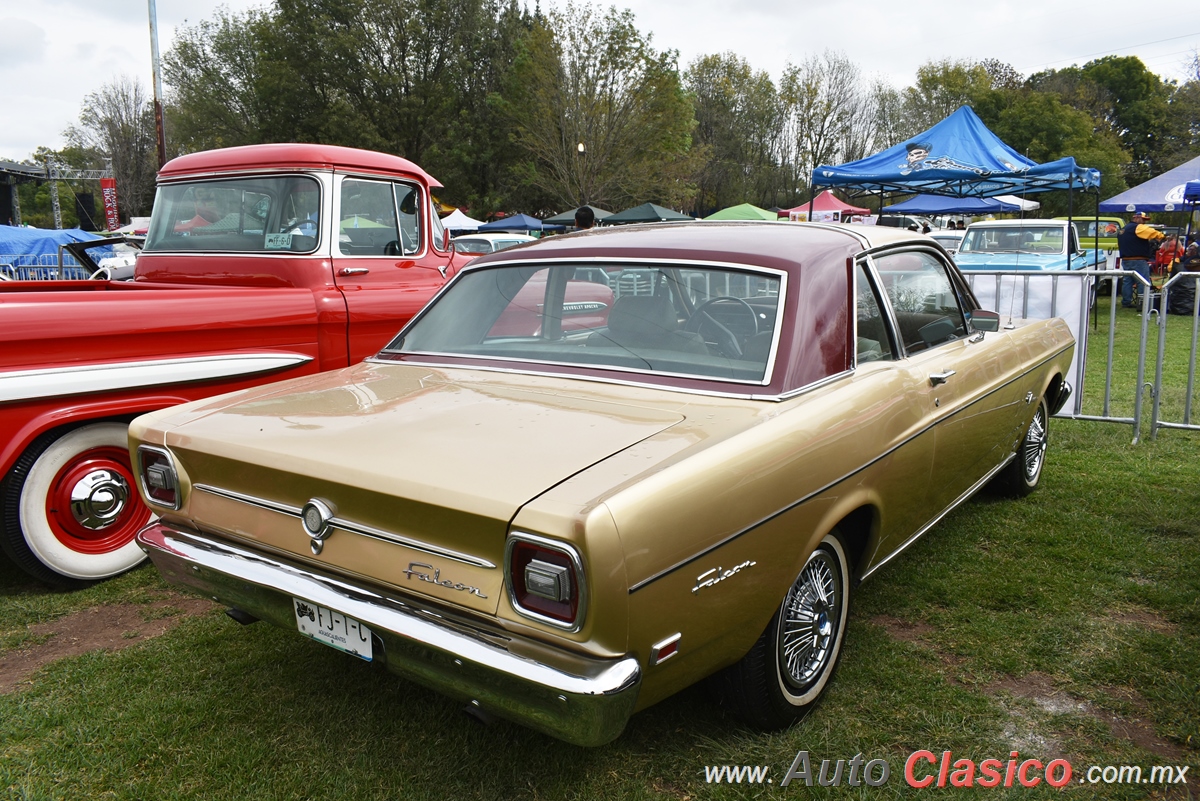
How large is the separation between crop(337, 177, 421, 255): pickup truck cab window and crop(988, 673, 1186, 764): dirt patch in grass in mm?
4167

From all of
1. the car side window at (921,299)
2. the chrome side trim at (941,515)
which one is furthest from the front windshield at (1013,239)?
the car side window at (921,299)

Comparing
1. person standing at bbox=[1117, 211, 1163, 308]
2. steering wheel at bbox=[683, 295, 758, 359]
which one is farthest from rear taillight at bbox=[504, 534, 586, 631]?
person standing at bbox=[1117, 211, 1163, 308]

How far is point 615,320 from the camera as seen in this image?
311 cm

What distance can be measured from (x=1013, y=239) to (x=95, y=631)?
14.8 metres

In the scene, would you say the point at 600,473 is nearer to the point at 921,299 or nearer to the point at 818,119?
the point at 921,299

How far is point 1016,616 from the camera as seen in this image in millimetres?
3611

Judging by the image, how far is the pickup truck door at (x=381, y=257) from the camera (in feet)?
16.1

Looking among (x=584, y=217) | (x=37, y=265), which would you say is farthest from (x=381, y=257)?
(x=37, y=265)

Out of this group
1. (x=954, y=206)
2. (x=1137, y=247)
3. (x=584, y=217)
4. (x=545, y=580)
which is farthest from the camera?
(x=954, y=206)

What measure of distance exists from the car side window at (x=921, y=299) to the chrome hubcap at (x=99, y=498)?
3.61 metres

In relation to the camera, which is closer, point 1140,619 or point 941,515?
point 1140,619

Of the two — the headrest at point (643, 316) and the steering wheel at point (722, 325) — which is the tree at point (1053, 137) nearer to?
the steering wheel at point (722, 325)

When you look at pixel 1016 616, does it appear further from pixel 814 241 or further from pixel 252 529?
pixel 252 529

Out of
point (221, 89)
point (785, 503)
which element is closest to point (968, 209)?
point (785, 503)
